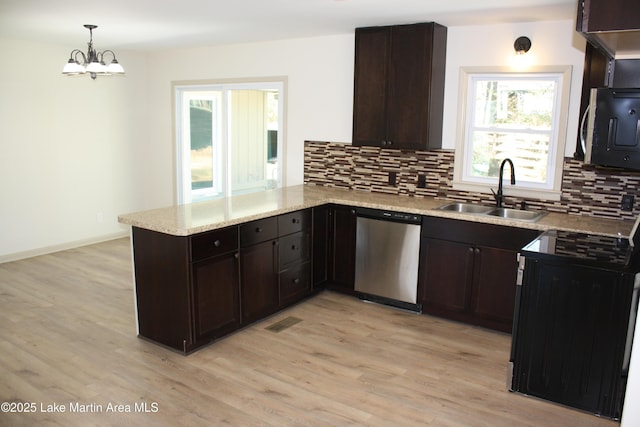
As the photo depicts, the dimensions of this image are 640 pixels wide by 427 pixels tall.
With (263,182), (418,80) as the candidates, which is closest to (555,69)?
(418,80)

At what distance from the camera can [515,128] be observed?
4.35m

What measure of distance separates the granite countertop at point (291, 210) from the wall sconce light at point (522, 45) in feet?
4.31

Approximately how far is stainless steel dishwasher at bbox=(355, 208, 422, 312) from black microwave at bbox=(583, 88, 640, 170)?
1.58 metres

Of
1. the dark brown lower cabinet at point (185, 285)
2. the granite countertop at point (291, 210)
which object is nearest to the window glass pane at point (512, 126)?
the granite countertop at point (291, 210)

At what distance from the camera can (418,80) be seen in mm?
4320

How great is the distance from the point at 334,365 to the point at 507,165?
2293 millimetres

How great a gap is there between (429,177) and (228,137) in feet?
8.14

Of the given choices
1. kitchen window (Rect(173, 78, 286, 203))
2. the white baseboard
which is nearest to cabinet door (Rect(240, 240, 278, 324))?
kitchen window (Rect(173, 78, 286, 203))

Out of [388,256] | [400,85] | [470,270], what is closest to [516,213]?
[470,270]

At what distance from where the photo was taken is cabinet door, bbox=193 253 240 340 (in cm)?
345

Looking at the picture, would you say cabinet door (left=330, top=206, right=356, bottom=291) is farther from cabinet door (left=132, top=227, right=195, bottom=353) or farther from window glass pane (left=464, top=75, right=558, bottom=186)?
cabinet door (left=132, top=227, right=195, bottom=353)

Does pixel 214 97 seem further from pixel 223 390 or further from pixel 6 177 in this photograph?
pixel 223 390

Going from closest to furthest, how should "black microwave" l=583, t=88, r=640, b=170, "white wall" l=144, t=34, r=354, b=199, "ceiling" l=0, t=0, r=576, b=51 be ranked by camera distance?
"black microwave" l=583, t=88, r=640, b=170
"ceiling" l=0, t=0, r=576, b=51
"white wall" l=144, t=34, r=354, b=199

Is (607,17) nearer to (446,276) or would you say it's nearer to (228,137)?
(446,276)
